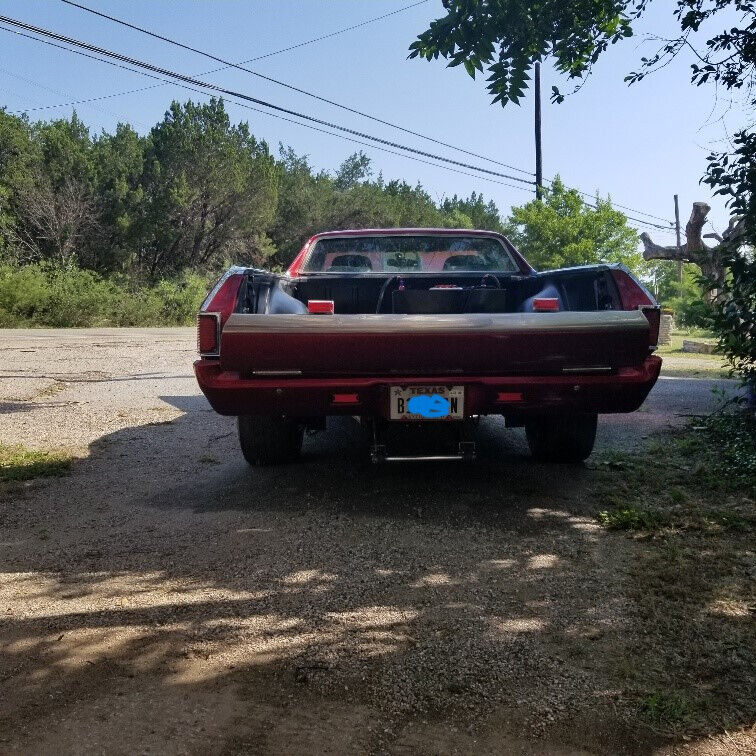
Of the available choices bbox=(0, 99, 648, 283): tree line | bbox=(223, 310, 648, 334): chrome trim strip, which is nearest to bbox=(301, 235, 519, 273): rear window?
bbox=(223, 310, 648, 334): chrome trim strip

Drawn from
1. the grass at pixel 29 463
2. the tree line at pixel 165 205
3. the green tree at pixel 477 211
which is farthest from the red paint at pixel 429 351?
the green tree at pixel 477 211

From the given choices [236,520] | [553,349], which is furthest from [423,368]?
[236,520]

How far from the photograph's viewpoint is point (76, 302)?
3023cm

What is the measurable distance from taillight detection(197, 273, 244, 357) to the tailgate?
0.11 meters

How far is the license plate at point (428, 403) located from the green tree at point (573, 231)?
42311 mm

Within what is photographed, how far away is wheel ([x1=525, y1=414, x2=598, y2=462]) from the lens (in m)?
5.09

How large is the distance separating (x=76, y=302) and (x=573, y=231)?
28.3 metres

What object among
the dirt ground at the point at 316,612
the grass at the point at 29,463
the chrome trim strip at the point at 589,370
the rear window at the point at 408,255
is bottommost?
the dirt ground at the point at 316,612

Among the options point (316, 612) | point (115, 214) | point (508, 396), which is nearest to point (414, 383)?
point (508, 396)

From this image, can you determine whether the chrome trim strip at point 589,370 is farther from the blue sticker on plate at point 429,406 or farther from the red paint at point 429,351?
the blue sticker on plate at point 429,406

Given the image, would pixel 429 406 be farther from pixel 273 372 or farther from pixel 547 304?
pixel 547 304

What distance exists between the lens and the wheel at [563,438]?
5094 millimetres

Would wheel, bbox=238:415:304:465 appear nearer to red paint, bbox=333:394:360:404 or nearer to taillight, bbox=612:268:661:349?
red paint, bbox=333:394:360:404

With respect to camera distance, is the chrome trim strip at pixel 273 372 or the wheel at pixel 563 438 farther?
the wheel at pixel 563 438
